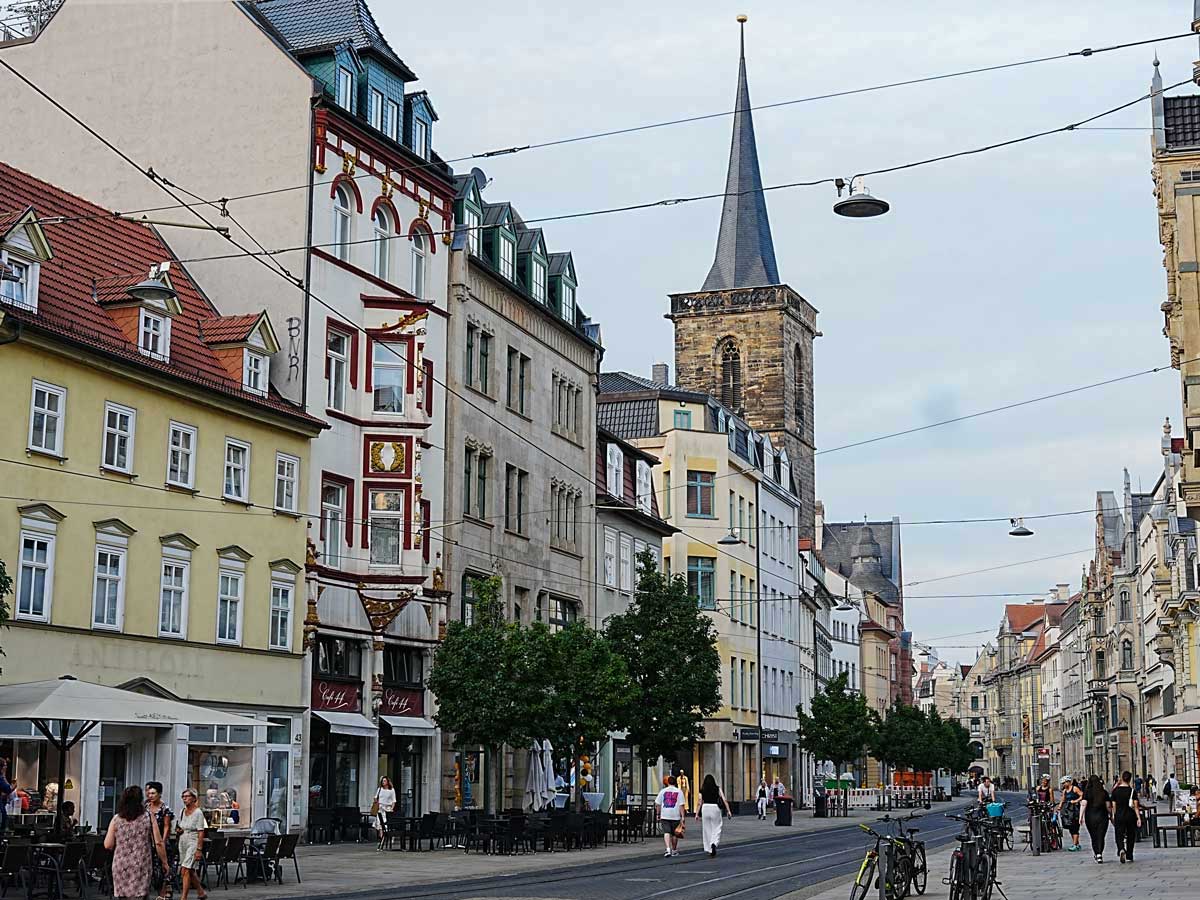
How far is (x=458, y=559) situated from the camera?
45.1m

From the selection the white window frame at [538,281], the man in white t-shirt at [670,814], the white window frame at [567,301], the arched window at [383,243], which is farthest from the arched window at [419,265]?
the man in white t-shirt at [670,814]

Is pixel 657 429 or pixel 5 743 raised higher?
pixel 657 429

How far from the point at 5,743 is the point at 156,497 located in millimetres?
5832

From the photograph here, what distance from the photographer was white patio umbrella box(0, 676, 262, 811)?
2381cm

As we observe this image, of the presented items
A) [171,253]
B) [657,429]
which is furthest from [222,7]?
[657,429]

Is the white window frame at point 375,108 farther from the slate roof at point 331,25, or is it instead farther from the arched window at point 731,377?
the arched window at point 731,377

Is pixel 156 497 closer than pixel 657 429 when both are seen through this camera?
Yes

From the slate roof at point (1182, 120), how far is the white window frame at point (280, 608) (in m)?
22.1

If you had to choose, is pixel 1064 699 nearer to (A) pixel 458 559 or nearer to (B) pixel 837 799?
(B) pixel 837 799

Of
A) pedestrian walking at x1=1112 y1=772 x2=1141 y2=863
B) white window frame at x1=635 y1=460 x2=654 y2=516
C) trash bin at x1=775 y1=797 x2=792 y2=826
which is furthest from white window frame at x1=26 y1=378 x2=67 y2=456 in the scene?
white window frame at x1=635 y1=460 x2=654 y2=516

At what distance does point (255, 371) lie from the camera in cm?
3784

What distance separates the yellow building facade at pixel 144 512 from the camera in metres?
30.6

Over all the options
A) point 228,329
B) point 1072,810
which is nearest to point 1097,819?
point 1072,810

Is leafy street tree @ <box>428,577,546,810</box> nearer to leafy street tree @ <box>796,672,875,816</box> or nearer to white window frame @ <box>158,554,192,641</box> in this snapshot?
white window frame @ <box>158,554,192,641</box>
